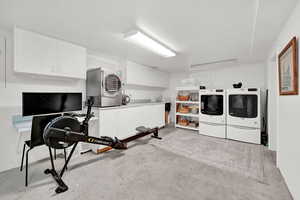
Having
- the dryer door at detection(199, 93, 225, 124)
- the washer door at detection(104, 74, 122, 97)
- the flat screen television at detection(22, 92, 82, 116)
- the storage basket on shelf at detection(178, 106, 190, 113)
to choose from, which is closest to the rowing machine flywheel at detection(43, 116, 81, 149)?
the flat screen television at detection(22, 92, 82, 116)

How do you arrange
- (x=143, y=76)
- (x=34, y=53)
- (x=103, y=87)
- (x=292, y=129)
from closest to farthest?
(x=292, y=129)
(x=34, y=53)
(x=103, y=87)
(x=143, y=76)

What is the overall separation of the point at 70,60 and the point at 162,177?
2.79 metres

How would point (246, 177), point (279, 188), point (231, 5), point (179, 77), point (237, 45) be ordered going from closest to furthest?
point (231, 5)
point (279, 188)
point (246, 177)
point (237, 45)
point (179, 77)

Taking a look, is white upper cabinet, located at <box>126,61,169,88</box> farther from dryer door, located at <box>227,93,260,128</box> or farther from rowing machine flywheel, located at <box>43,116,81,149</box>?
dryer door, located at <box>227,93,260,128</box>

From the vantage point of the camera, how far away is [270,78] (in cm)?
286

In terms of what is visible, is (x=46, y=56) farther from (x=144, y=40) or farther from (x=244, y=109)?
(x=244, y=109)

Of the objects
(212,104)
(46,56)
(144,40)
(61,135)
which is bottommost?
(61,135)

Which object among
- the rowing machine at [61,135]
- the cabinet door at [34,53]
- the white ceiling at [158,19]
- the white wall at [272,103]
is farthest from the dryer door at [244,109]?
the cabinet door at [34,53]

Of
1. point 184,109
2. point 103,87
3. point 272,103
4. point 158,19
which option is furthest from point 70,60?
point 272,103

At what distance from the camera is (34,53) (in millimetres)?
2125

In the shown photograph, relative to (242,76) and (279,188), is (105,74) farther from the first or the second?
(242,76)

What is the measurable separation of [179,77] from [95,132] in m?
4.23

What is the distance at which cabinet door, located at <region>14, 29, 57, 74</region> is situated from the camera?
6.53 ft

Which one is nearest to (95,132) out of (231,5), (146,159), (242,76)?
(146,159)
